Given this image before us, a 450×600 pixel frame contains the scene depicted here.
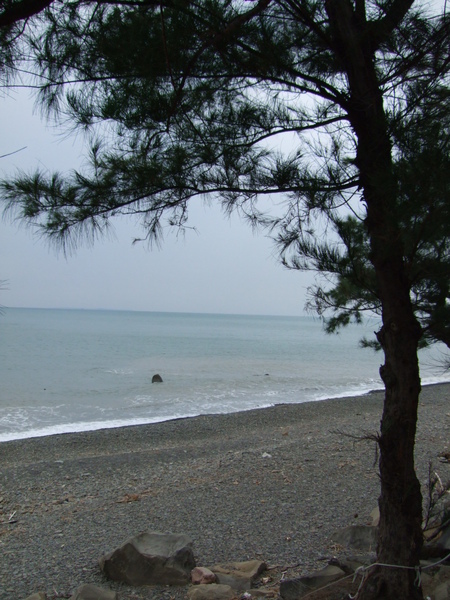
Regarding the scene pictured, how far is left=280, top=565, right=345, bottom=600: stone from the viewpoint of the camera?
2947 millimetres

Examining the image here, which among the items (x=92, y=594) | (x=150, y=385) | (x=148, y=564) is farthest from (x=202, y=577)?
(x=150, y=385)

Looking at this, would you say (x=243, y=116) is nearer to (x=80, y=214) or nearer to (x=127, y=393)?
(x=80, y=214)

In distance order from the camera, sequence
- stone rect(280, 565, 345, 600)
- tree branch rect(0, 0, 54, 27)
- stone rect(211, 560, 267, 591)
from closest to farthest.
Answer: tree branch rect(0, 0, 54, 27)
stone rect(280, 565, 345, 600)
stone rect(211, 560, 267, 591)

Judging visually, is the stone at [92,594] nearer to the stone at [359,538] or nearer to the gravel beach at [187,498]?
the gravel beach at [187,498]

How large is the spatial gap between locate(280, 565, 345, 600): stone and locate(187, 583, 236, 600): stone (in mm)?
313

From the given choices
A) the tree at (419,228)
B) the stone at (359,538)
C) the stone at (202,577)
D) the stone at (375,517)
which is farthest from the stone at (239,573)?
the tree at (419,228)

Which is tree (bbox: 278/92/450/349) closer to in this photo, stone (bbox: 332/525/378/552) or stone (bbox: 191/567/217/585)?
stone (bbox: 332/525/378/552)

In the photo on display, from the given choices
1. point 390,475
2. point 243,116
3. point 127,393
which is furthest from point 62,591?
point 127,393

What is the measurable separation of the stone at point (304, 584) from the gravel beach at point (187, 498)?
58 centimetres

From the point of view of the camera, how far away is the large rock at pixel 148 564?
3428mm

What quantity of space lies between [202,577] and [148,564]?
1.16 ft

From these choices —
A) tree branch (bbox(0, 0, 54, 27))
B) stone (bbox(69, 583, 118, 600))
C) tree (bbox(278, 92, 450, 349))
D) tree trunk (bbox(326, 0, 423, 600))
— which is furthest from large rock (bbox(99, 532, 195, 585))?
tree branch (bbox(0, 0, 54, 27))

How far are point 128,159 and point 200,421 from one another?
945 cm

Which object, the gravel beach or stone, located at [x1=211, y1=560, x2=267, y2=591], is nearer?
stone, located at [x1=211, y1=560, x2=267, y2=591]
